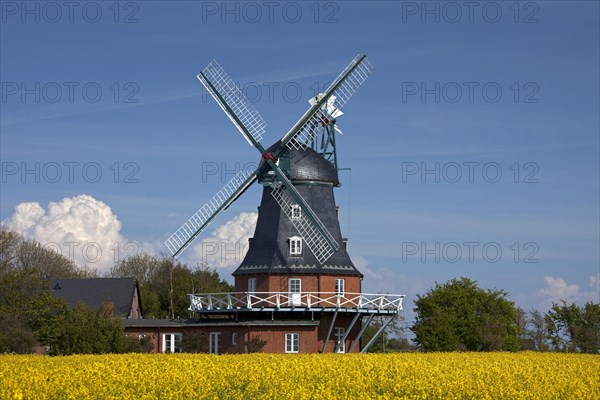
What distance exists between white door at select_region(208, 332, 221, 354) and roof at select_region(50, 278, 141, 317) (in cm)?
2422

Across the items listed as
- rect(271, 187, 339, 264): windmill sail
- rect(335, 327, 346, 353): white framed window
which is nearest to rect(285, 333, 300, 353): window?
rect(335, 327, 346, 353): white framed window

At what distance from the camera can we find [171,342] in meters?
57.8

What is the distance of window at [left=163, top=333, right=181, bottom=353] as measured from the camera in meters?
57.6

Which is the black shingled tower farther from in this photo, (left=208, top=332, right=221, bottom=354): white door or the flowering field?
the flowering field

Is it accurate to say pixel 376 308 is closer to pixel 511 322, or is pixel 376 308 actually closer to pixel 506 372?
pixel 511 322

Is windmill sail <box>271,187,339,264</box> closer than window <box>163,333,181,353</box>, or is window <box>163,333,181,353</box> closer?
windmill sail <box>271,187,339,264</box>

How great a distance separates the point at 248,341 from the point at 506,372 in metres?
22.9

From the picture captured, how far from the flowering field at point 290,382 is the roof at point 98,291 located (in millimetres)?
45461

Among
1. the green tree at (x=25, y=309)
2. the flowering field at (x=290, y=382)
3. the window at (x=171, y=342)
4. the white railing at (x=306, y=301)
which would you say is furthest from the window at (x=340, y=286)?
the flowering field at (x=290, y=382)

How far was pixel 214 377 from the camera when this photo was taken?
29469mm

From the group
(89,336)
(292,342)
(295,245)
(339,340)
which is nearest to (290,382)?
(89,336)

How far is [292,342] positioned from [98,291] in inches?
1271

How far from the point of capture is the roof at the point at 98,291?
79875 millimetres

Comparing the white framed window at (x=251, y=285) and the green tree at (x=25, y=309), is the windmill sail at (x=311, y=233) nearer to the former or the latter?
the white framed window at (x=251, y=285)
